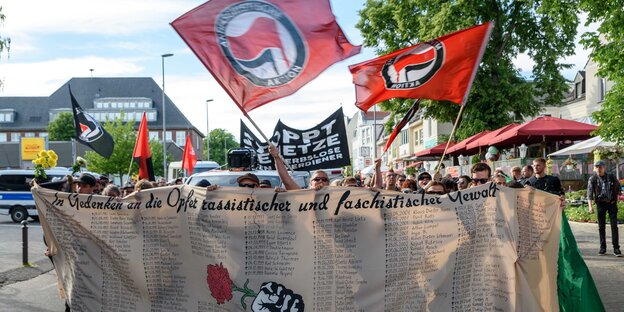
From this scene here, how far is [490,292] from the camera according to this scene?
518cm

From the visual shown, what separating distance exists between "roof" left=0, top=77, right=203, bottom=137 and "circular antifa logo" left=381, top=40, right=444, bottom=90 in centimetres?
10790

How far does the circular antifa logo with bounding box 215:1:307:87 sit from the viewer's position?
6.71 m

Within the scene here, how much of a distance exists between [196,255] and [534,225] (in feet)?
8.38

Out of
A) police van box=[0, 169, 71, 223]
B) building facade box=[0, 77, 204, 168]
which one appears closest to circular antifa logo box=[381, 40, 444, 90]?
police van box=[0, 169, 71, 223]

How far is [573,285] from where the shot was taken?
609cm

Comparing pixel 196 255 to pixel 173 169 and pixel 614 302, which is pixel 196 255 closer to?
pixel 614 302

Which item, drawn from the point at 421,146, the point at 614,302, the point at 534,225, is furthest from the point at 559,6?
the point at 421,146

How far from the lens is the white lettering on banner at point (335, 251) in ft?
17.1

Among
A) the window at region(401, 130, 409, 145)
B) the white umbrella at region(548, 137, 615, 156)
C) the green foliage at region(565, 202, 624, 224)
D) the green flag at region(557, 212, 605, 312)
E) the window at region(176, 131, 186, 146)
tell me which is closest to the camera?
the green flag at region(557, 212, 605, 312)

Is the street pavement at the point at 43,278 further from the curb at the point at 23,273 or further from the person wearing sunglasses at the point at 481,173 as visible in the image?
the person wearing sunglasses at the point at 481,173

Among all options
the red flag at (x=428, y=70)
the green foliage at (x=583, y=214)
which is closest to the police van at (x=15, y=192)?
the green foliage at (x=583, y=214)

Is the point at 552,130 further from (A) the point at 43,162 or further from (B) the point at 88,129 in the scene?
(A) the point at 43,162

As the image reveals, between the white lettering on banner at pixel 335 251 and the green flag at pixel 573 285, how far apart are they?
A: 701 millimetres

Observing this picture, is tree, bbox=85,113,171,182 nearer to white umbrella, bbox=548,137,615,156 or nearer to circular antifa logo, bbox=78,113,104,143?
circular antifa logo, bbox=78,113,104,143
